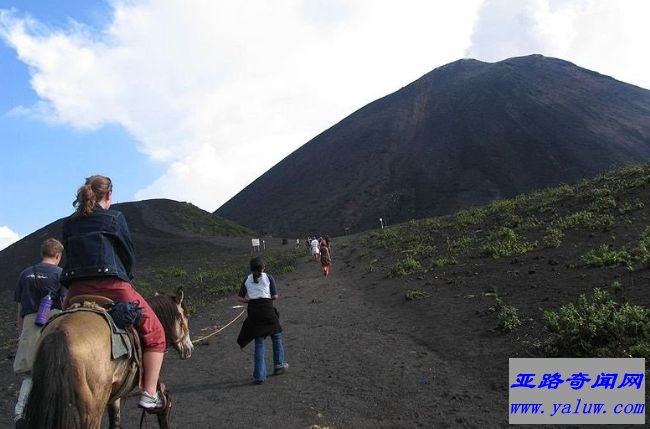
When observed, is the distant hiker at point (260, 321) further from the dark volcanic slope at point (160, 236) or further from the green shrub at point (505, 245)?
the dark volcanic slope at point (160, 236)

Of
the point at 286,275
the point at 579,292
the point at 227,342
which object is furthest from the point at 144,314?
the point at 286,275

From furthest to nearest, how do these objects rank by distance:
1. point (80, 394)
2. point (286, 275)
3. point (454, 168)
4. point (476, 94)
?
point (476, 94) < point (454, 168) < point (286, 275) < point (80, 394)

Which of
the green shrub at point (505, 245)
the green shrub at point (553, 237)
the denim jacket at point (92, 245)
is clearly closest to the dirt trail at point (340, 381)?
the denim jacket at point (92, 245)

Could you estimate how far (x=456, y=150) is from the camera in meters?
81.0

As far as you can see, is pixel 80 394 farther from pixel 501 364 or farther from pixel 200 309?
pixel 200 309

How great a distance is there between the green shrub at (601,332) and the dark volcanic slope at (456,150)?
184ft

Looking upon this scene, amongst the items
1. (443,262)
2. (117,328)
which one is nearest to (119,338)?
(117,328)

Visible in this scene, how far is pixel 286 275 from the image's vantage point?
79.2ft

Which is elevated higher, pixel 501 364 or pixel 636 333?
pixel 636 333

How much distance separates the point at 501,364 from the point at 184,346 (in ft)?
15.6

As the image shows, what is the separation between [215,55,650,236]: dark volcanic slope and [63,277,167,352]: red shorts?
60037mm

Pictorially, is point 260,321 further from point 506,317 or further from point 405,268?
point 405,268

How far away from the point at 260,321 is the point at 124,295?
3.86 metres

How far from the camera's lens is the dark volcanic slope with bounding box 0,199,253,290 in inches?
1688
